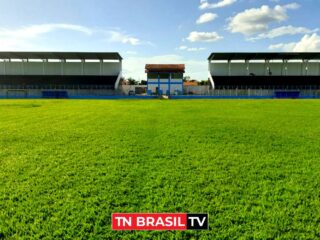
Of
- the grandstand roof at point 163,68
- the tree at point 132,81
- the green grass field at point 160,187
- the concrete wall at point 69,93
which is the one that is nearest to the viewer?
the green grass field at point 160,187

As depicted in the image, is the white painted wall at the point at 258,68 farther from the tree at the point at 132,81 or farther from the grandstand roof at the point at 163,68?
the tree at the point at 132,81

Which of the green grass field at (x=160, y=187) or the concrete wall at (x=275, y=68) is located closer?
the green grass field at (x=160, y=187)

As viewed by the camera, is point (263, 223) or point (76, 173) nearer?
point (263, 223)

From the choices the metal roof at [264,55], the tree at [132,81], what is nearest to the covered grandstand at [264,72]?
the metal roof at [264,55]

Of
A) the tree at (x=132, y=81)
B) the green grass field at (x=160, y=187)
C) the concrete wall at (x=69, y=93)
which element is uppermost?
the tree at (x=132, y=81)

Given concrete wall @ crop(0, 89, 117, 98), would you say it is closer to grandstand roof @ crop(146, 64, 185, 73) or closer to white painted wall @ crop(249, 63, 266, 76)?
grandstand roof @ crop(146, 64, 185, 73)

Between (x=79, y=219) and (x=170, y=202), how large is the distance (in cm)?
123

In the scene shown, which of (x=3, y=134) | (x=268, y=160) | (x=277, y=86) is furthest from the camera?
(x=277, y=86)

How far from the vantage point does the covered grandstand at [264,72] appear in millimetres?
56906

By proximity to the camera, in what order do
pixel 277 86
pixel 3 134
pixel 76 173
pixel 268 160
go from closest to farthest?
pixel 76 173 < pixel 268 160 < pixel 3 134 < pixel 277 86

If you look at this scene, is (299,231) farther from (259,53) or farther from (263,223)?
(259,53)

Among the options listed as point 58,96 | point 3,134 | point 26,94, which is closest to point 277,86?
point 58,96

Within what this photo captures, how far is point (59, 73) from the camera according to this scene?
6109 centimetres

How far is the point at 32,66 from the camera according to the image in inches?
2388
